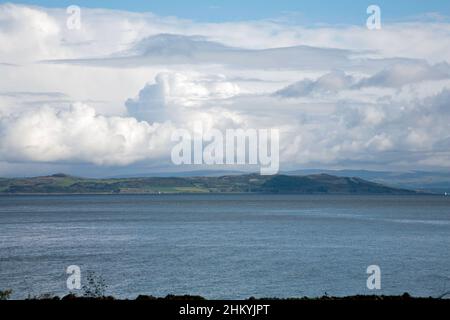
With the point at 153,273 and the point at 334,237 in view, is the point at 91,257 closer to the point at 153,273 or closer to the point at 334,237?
the point at 153,273

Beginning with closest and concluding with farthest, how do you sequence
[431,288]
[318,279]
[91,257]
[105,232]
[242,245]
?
[431,288] → [318,279] → [91,257] → [242,245] → [105,232]

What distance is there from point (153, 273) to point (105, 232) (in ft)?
195

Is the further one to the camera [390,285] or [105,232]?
[105,232]
